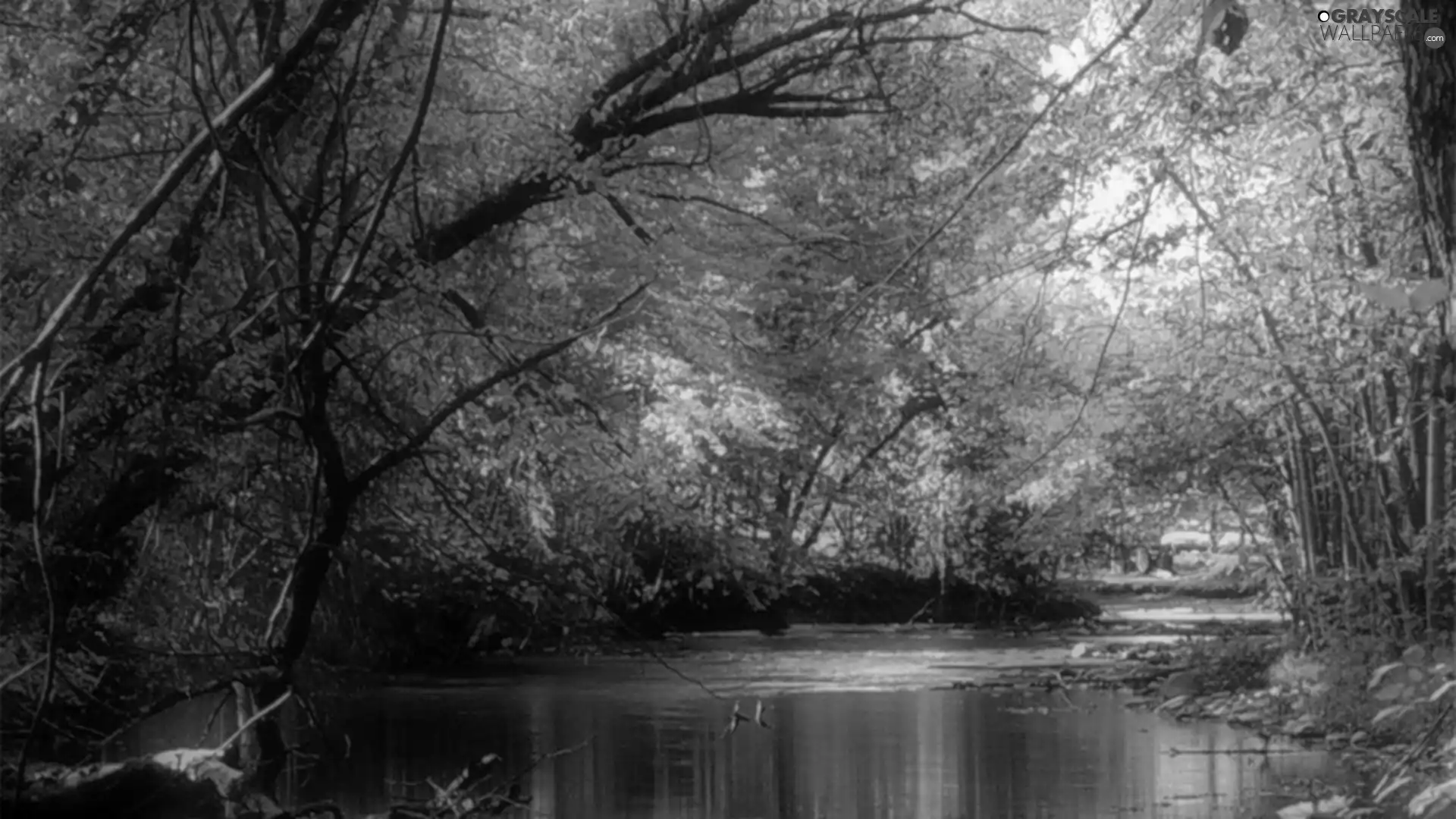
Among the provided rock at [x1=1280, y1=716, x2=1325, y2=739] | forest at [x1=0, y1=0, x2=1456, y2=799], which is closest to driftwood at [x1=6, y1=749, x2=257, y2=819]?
forest at [x1=0, y1=0, x2=1456, y2=799]

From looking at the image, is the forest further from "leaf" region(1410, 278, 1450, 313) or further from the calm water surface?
the calm water surface

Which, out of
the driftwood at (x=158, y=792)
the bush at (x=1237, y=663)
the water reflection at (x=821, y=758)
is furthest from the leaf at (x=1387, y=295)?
the bush at (x=1237, y=663)

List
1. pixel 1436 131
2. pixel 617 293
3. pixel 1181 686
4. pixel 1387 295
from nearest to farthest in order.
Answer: pixel 1387 295, pixel 1436 131, pixel 617 293, pixel 1181 686

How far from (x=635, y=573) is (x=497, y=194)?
9.72 meters

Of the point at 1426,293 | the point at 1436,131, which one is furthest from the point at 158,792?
the point at 1426,293

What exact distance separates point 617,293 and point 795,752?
357 centimetres

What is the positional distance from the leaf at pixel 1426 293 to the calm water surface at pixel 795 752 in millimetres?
4765

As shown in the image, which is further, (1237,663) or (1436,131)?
(1237,663)

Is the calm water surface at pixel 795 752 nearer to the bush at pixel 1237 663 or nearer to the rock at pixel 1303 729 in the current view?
the rock at pixel 1303 729

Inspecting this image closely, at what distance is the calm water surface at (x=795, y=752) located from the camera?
9.18 m

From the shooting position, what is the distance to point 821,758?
11.0 metres

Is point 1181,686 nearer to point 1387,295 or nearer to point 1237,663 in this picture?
point 1237,663

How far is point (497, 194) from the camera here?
688 centimetres

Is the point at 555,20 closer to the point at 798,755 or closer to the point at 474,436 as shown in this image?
the point at 474,436
